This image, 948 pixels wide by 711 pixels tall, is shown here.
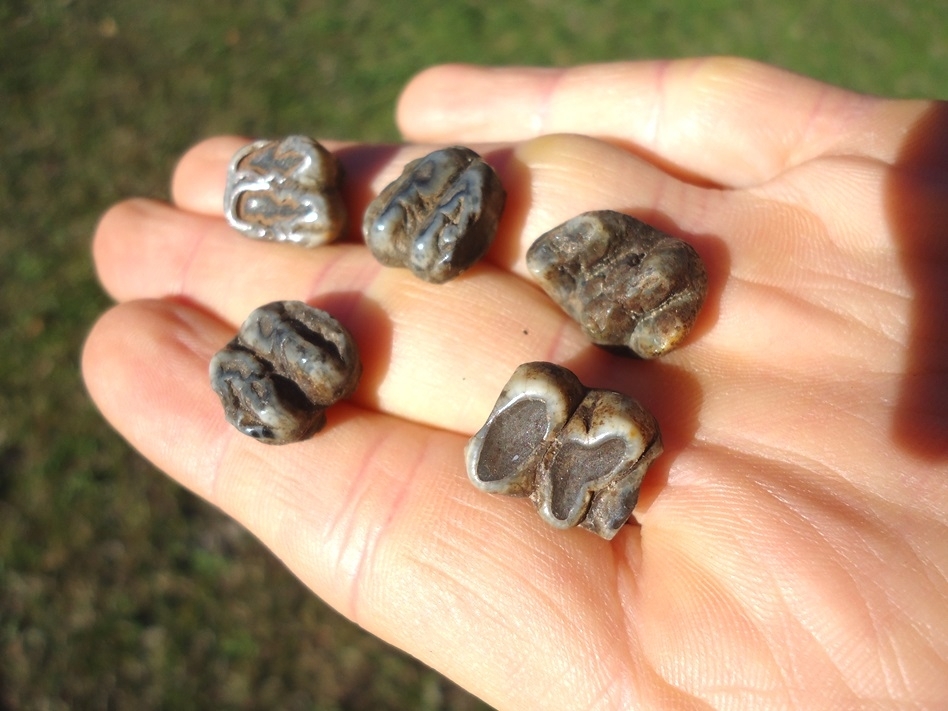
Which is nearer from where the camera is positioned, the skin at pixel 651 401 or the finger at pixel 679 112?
the skin at pixel 651 401

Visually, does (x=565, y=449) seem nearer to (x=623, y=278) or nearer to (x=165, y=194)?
(x=623, y=278)

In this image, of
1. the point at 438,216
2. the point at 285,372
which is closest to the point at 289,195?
the point at 438,216

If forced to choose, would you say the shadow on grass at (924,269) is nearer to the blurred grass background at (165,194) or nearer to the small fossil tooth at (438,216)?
the small fossil tooth at (438,216)

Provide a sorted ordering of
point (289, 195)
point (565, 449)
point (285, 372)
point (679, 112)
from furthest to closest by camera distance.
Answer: point (679, 112)
point (289, 195)
point (285, 372)
point (565, 449)

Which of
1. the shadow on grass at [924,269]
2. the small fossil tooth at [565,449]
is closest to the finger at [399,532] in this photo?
the small fossil tooth at [565,449]

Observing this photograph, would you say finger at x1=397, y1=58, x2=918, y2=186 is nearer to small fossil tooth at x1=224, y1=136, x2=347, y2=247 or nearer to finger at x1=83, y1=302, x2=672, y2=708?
small fossil tooth at x1=224, y1=136, x2=347, y2=247

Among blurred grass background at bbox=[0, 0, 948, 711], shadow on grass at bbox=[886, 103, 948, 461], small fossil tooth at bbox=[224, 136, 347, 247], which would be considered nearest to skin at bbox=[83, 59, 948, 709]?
shadow on grass at bbox=[886, 103, 948, 461]

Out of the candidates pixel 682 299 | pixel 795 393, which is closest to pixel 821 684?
pixel 795 393

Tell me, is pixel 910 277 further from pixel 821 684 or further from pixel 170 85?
pixel 170 85
